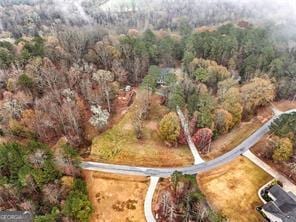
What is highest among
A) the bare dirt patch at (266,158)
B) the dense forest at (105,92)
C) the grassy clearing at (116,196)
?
the dense forest at (105,92)

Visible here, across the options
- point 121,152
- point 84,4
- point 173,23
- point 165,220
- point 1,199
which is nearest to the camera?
point 165,220

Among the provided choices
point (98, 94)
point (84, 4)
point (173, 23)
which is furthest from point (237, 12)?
point (98, 94)

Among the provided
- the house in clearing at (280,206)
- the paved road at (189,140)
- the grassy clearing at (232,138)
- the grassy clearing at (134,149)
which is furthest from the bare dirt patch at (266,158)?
the grassy clearing at (134,149)

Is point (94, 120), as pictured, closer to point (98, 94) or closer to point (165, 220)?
point (98, 94)

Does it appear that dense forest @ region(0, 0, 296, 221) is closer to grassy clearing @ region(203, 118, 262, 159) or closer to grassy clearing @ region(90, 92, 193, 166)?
grassy clearing @ region(203, 118, 262, 159)

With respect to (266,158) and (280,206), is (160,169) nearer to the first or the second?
(280,206)

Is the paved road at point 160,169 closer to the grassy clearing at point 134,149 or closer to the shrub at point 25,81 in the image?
the grassy clearing at point 134,149
